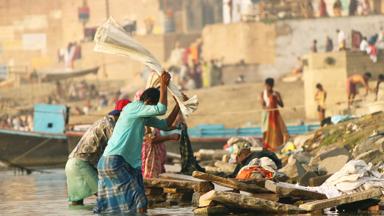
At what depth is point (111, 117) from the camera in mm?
14602

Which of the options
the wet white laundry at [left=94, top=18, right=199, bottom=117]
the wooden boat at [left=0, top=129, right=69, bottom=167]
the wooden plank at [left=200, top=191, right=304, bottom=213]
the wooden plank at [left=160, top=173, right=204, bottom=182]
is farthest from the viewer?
the wooden boat at [left=0, top=129, right=69, bottom=167]

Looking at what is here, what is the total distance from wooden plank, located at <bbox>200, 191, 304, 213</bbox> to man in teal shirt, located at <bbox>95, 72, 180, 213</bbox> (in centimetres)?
71

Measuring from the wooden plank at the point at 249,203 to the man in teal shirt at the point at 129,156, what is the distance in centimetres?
71

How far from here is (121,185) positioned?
1354 cm

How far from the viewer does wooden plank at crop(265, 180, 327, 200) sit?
13.4m

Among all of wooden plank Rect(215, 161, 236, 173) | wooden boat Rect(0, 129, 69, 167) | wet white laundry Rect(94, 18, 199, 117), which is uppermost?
wet white laundry Rect(94, 18, 199, 117)

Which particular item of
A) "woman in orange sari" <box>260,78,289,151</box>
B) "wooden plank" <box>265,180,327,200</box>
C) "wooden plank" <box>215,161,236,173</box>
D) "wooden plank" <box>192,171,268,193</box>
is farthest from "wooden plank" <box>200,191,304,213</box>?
"woman in orange sari" <box>260,78,289,151</box>

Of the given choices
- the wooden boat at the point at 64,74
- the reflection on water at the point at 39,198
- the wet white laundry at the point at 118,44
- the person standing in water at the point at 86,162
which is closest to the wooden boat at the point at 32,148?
the reflection on water at the point at 39,198

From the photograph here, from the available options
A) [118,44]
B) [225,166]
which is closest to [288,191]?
[118,44]

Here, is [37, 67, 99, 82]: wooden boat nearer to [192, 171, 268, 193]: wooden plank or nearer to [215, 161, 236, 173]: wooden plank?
[215, 161, 236, 173]: wooden plank

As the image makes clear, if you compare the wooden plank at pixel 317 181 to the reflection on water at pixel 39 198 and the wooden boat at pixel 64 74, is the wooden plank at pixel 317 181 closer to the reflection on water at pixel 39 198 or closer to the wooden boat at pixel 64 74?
the reflection on water at pixel 39 198

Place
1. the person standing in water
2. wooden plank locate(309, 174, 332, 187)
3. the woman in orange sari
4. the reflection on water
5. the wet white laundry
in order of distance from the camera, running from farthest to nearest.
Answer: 1. the woman in orange sari
2. wooden plank locate(309, 174, 332, 187)
3. the person standing in water
4. the reflection on water
5. the wet white laundry

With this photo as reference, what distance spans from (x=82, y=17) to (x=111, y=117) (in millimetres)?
59131

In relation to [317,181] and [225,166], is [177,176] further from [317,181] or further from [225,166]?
[225,166]
